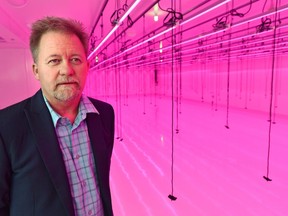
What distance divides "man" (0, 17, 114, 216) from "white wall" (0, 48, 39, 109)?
7.69 m

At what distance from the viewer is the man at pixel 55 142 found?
797mm

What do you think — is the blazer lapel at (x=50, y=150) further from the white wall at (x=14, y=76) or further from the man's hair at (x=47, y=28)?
the white wall at (x=14, y=76)

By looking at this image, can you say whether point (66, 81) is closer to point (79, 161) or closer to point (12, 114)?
point (12, 114)

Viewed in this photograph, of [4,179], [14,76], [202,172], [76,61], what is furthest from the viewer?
[14,76]

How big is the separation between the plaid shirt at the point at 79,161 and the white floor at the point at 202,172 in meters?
2.03

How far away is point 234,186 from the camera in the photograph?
336cm

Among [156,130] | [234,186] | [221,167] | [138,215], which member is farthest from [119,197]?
[156,130]

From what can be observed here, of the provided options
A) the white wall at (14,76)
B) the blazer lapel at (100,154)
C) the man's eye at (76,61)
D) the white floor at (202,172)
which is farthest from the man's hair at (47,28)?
the white wall at (14,76)

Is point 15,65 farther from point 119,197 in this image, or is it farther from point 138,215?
point 138,215

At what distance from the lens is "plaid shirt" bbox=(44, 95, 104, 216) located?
2.95 ft


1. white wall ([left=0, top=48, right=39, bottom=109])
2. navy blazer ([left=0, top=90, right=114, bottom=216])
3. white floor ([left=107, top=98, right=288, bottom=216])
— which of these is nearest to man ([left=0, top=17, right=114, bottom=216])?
navy blazer ([left=0, top=90, right=114, bottom=216])

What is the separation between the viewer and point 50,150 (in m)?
0.82

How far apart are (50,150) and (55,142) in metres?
0.04

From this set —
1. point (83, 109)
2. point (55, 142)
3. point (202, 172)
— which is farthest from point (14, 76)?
point (55, 142)
